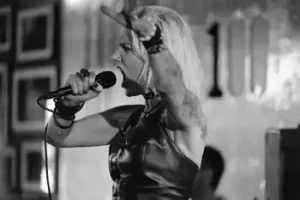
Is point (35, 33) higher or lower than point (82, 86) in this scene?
higher

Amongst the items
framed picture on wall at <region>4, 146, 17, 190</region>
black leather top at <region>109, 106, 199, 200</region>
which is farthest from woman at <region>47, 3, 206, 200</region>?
framed picture on wall at <region>4, 146, 17, 190</region>

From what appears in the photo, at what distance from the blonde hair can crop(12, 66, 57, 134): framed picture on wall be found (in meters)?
0.43

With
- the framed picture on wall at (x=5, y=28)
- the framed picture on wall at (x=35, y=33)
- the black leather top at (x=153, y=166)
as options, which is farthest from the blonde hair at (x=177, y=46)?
the framed picture on wall at (x=5, y=28)

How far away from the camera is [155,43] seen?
3.09 ft

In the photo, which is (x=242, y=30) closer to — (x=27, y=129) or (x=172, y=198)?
(x=172, y=198)

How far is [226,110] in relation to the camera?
1.22 meters

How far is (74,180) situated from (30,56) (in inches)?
17.3

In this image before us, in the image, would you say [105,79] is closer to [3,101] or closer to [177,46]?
[177,46]

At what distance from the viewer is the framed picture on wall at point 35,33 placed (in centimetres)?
150

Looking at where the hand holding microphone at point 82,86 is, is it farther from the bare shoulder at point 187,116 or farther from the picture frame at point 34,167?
the picture frame at point 34,167

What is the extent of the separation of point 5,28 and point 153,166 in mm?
813

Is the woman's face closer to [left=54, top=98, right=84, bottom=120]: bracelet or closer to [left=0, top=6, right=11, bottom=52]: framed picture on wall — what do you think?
[left=54, top=98, right=84, bottom=120]: bracelet

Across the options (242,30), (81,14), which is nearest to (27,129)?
(81,14)

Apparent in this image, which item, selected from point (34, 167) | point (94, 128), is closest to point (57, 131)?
point (94, 128)
